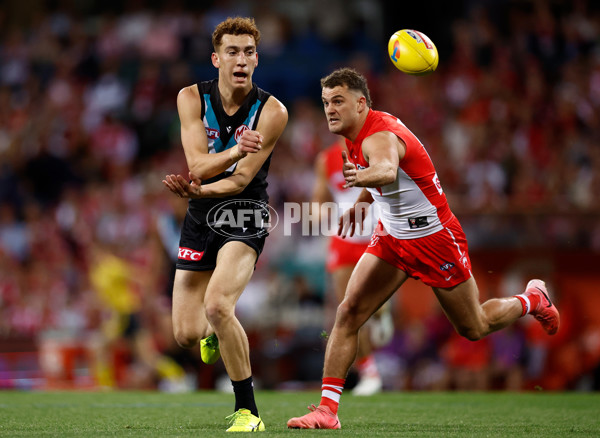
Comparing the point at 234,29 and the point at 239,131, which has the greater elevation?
the point at 234,29

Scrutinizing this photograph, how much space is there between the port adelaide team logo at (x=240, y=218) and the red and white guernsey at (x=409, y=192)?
2.48 ft

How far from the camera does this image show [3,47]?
1866cm

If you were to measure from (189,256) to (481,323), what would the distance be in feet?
7.21

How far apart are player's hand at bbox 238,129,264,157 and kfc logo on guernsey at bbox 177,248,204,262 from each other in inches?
45.2

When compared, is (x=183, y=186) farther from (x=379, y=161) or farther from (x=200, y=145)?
(x=379, y=161)

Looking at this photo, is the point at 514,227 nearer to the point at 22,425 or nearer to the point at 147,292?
the point at 147,292

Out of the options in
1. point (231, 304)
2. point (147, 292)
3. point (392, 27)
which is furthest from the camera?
point (392, 27)

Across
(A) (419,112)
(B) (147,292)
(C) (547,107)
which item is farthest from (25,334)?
(C) (547,107)

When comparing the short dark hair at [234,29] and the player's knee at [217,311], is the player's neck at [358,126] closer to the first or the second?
the short dark hair at [234,29]

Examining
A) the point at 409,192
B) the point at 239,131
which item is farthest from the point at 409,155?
the point at 239,131

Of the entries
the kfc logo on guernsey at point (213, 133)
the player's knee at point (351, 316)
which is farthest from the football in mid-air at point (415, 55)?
the player's knee at point (351, 316)

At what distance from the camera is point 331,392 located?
613 centimetres

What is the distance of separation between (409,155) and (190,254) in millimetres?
1769

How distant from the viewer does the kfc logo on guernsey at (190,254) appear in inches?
260
